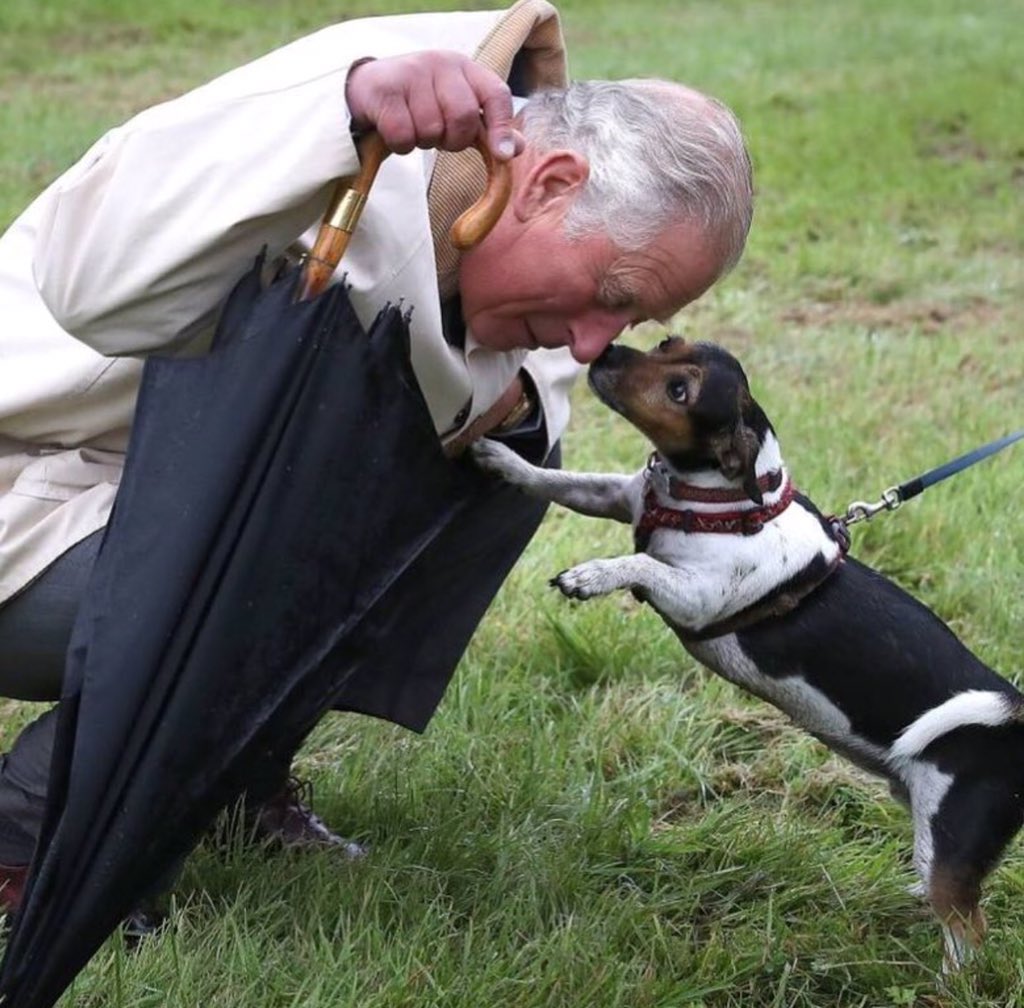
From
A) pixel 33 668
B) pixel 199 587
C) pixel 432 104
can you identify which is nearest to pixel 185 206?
pixel 432 104

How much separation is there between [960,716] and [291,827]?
1128 millimetres

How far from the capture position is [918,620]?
2.81 metres

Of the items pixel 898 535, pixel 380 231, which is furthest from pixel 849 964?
pixel 898 535

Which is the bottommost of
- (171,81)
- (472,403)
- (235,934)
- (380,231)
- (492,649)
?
(171,81)

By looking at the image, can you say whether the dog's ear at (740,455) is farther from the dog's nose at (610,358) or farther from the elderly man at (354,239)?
the elderly man at (354,239)

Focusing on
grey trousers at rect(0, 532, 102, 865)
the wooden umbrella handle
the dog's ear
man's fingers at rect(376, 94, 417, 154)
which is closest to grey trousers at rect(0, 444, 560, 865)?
grey trousers at rect(0, 532, 102, 865)

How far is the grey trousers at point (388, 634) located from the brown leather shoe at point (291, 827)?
0.07 metres

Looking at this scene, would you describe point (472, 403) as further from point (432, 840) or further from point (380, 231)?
point (432, 840)

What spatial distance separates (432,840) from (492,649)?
0.83m

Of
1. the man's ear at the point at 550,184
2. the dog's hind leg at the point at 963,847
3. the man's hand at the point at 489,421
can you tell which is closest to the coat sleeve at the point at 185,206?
the man's ear at the point at 550,184

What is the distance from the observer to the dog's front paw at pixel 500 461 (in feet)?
9.02

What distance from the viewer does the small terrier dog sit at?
268cm

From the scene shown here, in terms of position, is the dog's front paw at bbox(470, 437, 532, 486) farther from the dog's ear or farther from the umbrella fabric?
the umbrella fabric

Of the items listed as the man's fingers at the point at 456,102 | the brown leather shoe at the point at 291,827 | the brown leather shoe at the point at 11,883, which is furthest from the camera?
the brown leather shoe at the point at 291,827
